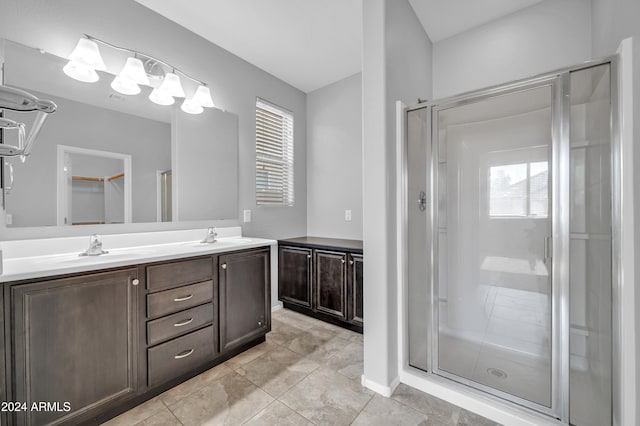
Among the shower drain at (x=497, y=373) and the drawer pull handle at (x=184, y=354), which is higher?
the drawer pull handle at (x=184, y=354)

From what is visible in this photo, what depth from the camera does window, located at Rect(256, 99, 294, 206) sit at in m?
2.98

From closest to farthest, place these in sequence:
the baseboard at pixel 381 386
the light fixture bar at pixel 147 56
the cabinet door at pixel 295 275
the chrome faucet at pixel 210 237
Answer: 1. the baseboard at pixel 381 386
2. the light fixture bar at pixel 147 56
3. the chrome faucet at pixel 210 237
4. the cabinet door at pixel 295 275

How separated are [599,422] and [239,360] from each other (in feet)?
7.17

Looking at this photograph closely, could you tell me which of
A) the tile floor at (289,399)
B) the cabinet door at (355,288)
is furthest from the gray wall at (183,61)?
the tile floor at (289,399)

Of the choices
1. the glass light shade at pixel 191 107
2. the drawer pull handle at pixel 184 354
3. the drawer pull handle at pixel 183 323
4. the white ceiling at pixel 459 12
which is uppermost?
the white ceiling at pixel 459 12

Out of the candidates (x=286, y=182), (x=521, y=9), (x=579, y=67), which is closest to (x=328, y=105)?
(x=286, y=182)

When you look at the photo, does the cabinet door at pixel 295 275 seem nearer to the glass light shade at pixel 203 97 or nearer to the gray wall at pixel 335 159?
the gray wall at pixel 335 159

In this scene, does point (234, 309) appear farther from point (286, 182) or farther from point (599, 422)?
point (599, 422)

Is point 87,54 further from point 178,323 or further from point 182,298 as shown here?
point 178,323

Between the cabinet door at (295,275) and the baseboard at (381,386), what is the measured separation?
1146mm

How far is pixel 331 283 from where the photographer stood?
2.62 m

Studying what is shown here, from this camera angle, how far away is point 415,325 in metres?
1.84

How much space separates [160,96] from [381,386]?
2755 millimetres

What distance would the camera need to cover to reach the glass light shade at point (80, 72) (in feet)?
5.57
